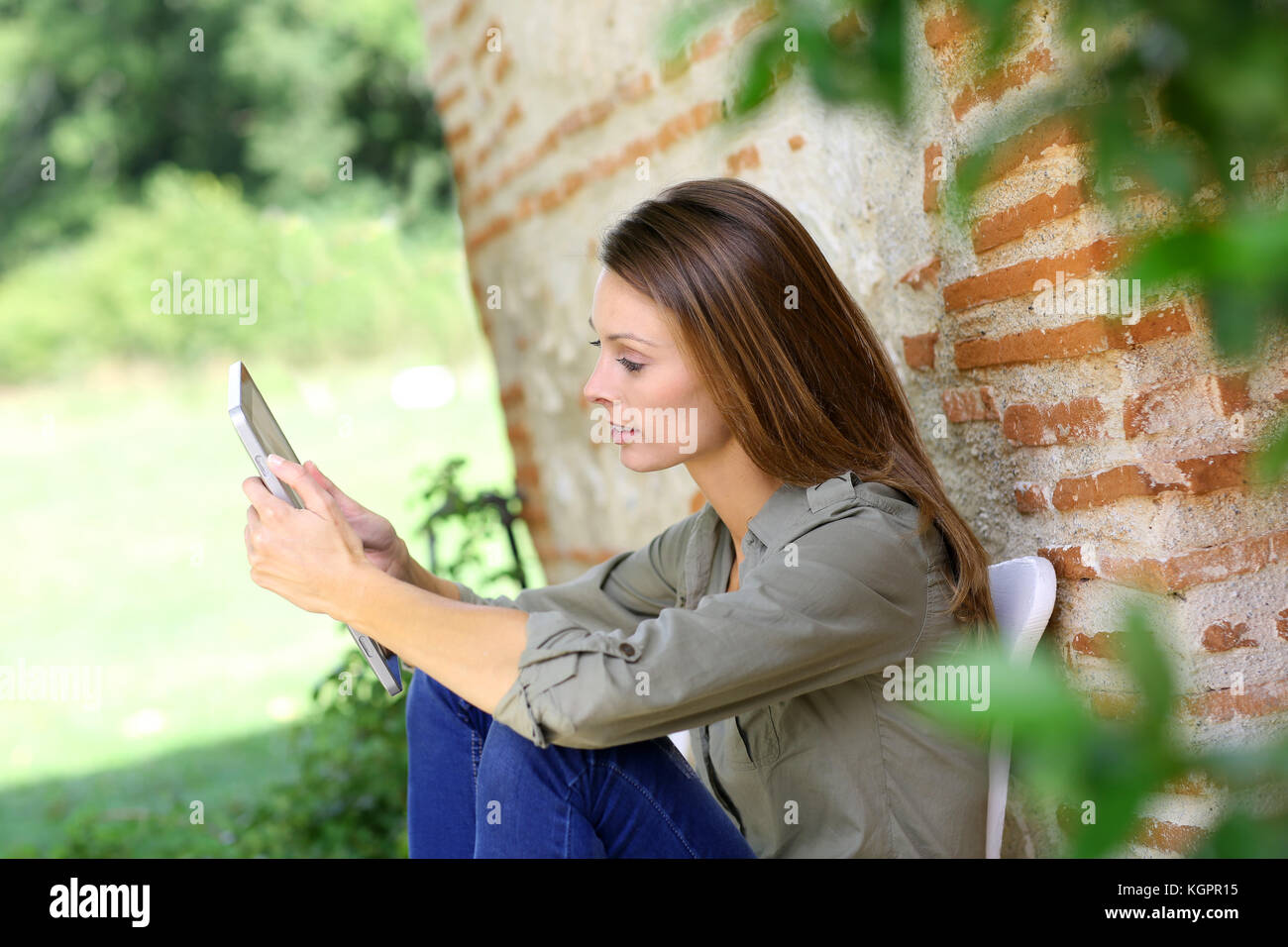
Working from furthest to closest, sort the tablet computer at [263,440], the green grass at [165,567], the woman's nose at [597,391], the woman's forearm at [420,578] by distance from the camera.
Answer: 1. the green grass at [165,567]
2. the woman's forearm at [420,578]
3. the woman's nose at [597,391]
4. the tablet computer at [263,440]

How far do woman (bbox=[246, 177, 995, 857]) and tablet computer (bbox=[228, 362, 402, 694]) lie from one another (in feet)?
0.12

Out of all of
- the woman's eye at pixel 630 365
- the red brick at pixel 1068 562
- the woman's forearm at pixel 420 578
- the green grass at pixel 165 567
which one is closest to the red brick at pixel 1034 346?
the red brick at pixel 1068 562

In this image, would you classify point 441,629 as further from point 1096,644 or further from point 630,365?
point 1096,644

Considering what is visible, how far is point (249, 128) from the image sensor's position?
13922 mm

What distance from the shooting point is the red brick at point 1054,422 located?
1812mm

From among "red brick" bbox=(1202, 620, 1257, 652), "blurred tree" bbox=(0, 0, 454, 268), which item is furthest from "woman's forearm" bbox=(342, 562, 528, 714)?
"blurred tree" bbox=(0, 0, 454, 268)

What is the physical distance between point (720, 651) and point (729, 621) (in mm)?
41

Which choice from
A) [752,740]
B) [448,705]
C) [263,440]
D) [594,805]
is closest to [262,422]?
[263,440]

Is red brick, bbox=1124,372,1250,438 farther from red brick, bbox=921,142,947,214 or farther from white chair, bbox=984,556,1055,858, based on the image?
red brick, bbox=921,142,947,214

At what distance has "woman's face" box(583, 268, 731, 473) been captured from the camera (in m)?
1.89

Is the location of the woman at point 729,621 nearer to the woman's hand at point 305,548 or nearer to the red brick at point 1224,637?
the woman's hand at point 305,548

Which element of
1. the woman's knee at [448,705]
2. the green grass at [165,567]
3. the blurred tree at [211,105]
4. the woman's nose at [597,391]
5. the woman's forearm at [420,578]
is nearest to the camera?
the woman's nose at [597,391]

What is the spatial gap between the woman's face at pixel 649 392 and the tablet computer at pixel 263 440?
48 centimetres

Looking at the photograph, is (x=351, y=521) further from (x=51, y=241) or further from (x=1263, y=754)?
(x=51, y=241)
